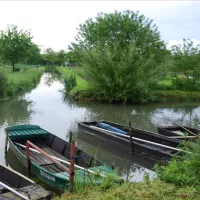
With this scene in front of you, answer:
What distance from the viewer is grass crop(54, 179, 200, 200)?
17.6ft

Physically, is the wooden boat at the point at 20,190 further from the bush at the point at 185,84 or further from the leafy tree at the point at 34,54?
the leafy tree at the point at 34,54

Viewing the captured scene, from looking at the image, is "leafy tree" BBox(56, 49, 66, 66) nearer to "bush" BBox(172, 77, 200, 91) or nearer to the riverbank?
"bush" BBox(172, 77, 200, 91)

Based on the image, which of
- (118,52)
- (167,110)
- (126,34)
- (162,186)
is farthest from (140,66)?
(162,186)

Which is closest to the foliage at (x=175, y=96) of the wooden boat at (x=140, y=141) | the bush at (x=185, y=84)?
the bush at (x=185, y=84)

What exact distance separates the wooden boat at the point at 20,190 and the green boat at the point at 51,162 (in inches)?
28.5

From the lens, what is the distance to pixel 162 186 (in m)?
5.77

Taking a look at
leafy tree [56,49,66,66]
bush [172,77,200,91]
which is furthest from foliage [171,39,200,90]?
leafy tree [56,49,66,66]

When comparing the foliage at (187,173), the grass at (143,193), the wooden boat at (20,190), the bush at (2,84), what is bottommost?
the wooden boat at (20,190)

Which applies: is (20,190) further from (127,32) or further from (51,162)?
(127,32)

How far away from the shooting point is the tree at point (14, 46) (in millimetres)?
45906

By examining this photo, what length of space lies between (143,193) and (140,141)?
701 centimetres

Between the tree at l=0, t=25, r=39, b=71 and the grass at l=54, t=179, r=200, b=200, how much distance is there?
4299 centimetres

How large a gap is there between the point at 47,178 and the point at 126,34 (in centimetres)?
3056

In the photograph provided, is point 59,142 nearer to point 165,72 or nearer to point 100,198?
point 100,198
